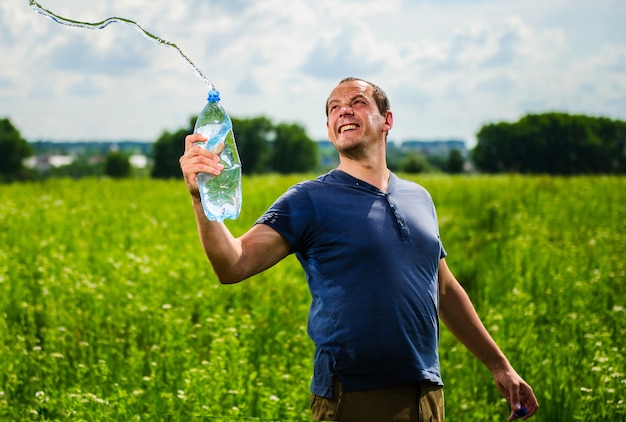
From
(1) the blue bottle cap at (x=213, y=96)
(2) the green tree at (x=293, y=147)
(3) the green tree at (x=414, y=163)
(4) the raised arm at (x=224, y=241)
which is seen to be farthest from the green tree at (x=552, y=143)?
(2) the green tree at (x=293, y=147)

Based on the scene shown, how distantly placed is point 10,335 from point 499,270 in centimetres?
576

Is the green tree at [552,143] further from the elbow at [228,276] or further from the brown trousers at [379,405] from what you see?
the elbow at [228,276]

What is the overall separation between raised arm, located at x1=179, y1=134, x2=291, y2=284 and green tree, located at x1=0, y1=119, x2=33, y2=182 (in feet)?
300

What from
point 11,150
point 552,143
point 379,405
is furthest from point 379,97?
point 11,150

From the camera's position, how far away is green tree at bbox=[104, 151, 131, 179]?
318 feet

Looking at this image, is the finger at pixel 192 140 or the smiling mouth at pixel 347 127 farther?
the smiling mouth at pixel 347 127

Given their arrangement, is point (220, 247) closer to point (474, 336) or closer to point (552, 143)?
point (474, 336)

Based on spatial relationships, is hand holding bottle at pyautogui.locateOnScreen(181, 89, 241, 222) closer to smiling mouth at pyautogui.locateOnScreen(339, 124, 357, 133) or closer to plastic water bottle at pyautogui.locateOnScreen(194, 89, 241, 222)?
plastic water bottle at pyautogui.locateOnScreen(194, 89, 241, 222)

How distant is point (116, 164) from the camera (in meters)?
98.5

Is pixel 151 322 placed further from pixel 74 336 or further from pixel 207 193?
pixel 207 193

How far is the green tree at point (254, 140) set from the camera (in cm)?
9694

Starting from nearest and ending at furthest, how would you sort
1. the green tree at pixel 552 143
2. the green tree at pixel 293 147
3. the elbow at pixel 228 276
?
1. the elbow at pixel 228 276
2. the green tree at pixel 552 143
3. the green tree at pixel 293 147

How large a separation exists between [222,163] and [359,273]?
655 mm

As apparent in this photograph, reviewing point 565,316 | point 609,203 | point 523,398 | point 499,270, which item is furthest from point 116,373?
point 609,203
